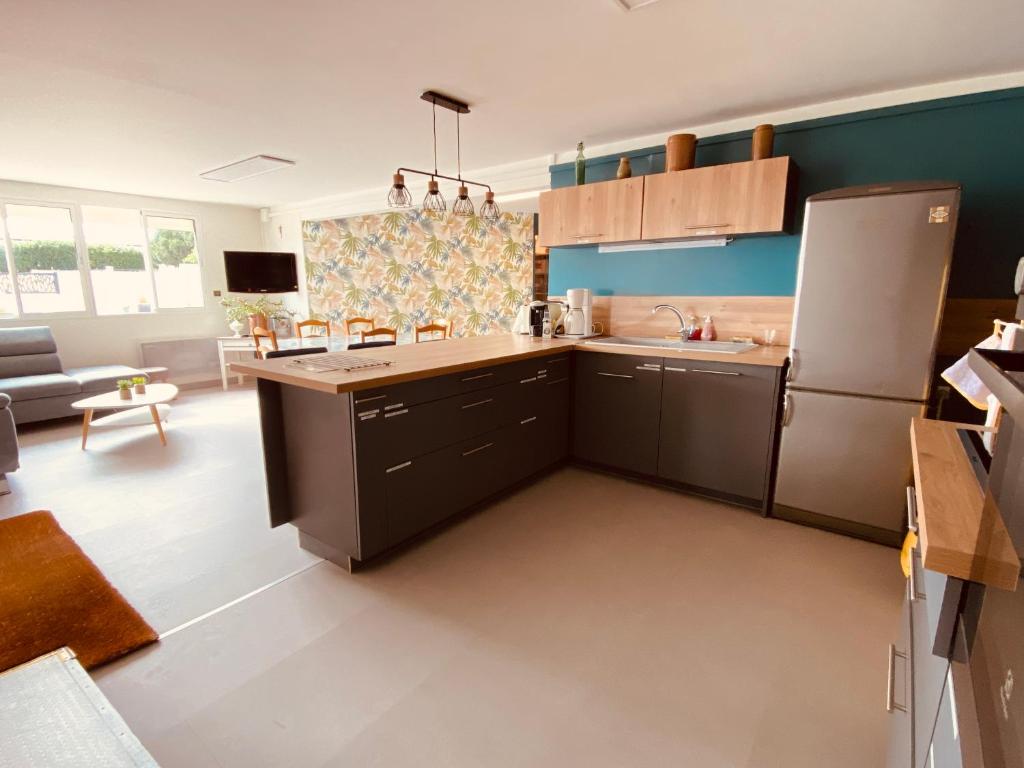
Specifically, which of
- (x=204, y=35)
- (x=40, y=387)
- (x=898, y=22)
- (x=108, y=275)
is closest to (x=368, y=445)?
(x=204, y=35)

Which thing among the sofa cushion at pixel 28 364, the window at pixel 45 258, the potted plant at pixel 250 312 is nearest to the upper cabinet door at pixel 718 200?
the potted plant at pixel 250 312

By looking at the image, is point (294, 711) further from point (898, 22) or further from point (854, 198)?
point (898, 22)

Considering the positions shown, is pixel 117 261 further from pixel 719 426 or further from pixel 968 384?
pixel 968 384

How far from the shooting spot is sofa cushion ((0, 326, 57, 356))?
477 centimetres

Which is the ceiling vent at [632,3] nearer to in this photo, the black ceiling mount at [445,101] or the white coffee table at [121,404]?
the black ceiling mount at [445,101]

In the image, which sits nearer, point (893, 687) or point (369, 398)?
point (893, 687)

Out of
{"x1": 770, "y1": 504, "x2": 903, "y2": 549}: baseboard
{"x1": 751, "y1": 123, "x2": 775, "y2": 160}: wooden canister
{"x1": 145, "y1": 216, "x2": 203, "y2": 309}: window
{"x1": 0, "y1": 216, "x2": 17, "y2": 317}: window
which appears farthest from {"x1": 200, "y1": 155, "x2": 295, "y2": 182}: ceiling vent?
{"x1": 770, "y1": 504, "x2": 903, "y2": 549}: baseboard

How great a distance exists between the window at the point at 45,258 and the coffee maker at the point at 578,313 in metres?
5.83

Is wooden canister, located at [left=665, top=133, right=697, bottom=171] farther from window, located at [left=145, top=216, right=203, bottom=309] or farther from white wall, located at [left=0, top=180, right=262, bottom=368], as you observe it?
window, located at [left=145, top=216, right=203, bottom=309]

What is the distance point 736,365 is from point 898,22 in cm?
159

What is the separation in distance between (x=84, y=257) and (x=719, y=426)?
7.04m

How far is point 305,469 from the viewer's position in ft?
7.44

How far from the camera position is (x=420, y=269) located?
5730mm

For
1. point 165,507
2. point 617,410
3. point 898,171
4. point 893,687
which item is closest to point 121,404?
point 165,507
